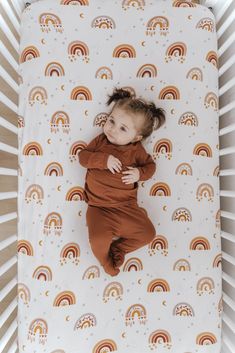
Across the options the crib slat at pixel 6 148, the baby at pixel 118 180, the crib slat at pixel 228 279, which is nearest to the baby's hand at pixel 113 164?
the baby at pixel 118 180

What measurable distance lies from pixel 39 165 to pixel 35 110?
0.19 m

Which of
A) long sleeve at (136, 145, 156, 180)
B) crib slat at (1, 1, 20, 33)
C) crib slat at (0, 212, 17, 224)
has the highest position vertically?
crib slat at (1, 1, 20, 33)

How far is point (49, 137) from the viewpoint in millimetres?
1408

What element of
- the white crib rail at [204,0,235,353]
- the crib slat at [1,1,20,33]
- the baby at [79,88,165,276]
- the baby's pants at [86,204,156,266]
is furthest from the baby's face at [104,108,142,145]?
the crib slat at [1,1,20,33]

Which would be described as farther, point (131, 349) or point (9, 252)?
point (9, 252)

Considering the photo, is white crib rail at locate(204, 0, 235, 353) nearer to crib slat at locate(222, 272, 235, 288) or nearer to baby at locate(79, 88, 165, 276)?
crib slat at locate(222, 272, 235, 288)

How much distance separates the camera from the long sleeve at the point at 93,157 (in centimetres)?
132

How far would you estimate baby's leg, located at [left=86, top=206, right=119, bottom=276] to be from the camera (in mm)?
1320

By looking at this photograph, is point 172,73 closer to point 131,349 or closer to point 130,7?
point 130,7

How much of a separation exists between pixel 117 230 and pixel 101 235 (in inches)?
2.5

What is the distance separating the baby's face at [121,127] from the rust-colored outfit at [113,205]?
0.05m

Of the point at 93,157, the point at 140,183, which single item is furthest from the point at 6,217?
the point at 140,183

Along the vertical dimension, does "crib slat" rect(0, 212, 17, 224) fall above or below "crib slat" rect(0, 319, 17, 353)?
above

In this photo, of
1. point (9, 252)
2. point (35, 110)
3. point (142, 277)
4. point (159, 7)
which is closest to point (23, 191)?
point (35, 110)
